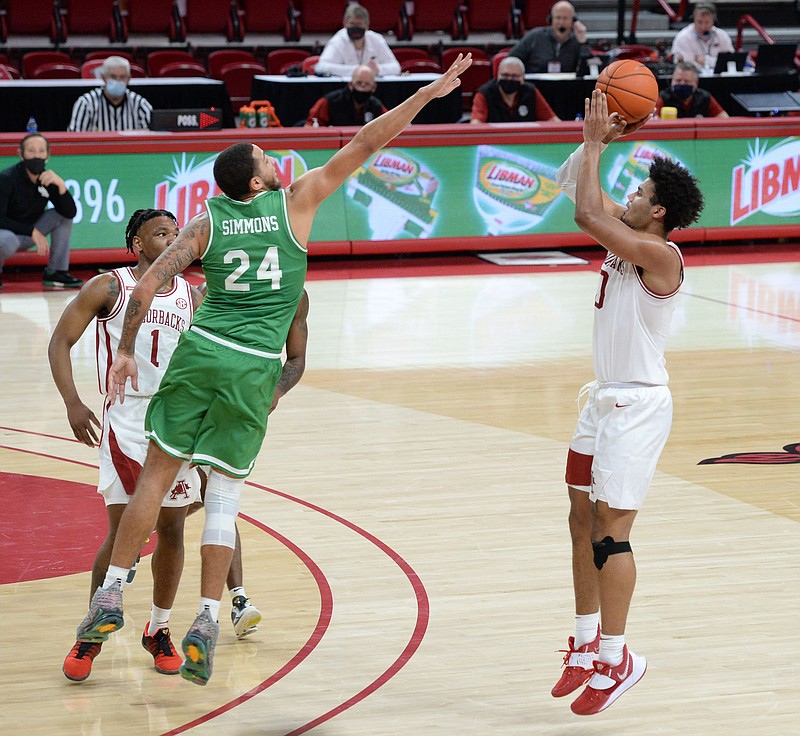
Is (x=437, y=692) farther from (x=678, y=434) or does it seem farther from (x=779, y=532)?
(x=678, y=434)

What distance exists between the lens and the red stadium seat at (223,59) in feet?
64.8

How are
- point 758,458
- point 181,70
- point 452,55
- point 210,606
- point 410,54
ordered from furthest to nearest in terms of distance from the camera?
point 452,55 → point 410,54 → point 181,70 → point 758,458 → point 210,606

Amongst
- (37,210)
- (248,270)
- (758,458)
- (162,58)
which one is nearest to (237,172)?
(248,270)

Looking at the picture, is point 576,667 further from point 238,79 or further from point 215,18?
point 215,18

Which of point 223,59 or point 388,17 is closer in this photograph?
point 223,59

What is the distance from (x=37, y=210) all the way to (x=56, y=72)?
6.02 m

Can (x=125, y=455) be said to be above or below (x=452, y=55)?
above

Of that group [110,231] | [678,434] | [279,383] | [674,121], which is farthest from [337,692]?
[674,121]

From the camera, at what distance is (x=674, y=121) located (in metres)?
15.0

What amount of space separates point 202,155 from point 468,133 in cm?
295

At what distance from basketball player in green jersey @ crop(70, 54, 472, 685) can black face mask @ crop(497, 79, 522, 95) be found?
36.3ft

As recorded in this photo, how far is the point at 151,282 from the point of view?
4.50 meters

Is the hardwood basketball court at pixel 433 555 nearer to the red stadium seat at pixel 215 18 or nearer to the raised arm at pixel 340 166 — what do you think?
the raised arm at pixel 340 166

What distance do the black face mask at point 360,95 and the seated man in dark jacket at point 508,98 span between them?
49.3 inches
